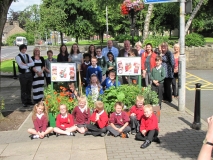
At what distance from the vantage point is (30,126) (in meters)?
7.55

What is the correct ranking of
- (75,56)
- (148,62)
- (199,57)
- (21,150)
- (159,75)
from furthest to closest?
(199,57) → (75,56) → (148,62) → (159,75) → (21,150)

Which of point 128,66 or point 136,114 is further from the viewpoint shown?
point 128,66

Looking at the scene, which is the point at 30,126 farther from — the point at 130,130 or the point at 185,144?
the point at 185,144

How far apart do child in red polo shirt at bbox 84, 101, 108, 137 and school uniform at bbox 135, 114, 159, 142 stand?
789 mm

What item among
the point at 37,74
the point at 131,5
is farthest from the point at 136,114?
the point at 131,5

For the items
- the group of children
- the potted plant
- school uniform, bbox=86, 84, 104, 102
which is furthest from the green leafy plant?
school uniform, bbox=86, 84, 104, 102

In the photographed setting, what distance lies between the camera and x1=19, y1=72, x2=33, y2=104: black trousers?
9.25m

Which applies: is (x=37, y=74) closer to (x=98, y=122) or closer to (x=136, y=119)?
(x=98, y=122)

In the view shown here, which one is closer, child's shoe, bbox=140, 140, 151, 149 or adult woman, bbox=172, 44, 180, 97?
child's shoe, bbox=140, 140, 151, 149

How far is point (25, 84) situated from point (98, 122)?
12.4 ft

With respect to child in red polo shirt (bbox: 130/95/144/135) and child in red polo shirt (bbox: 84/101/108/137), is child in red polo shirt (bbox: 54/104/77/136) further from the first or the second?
child in red polo shirt (bbox: 130/95/144/135)

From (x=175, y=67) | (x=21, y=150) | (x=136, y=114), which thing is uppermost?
(x=175, y=67)

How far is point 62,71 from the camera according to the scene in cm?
761

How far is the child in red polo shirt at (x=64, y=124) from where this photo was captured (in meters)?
6.59
